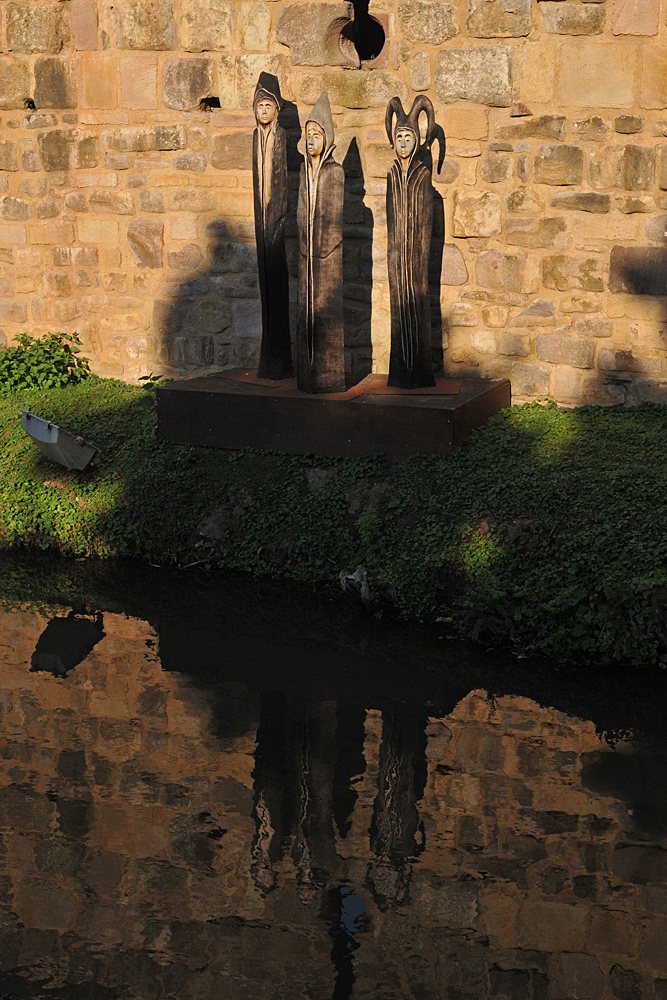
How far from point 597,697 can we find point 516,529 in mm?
1183

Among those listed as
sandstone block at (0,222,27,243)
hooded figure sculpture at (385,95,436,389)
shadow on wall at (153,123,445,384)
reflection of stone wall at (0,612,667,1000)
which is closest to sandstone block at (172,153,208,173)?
shadow on wall at (153,123,445,384)

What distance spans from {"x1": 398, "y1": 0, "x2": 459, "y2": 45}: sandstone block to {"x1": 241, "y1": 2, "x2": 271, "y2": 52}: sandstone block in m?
1.01

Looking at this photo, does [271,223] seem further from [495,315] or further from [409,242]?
[495,315]

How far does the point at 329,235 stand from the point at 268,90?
1088 mm

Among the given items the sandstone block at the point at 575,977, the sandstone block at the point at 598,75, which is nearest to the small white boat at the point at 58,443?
the sandstone block at the point at 598,75

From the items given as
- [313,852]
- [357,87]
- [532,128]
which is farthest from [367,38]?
[313,852]

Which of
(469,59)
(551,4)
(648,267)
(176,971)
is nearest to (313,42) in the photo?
(469,59)

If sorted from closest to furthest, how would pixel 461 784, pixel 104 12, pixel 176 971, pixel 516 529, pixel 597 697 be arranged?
pixel 176 971
pixel 461 784
pixel 597 697
pixel 516 529
pixel 104 12

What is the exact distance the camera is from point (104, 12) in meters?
8.32

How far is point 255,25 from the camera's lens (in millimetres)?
7828

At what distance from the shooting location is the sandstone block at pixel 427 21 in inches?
288

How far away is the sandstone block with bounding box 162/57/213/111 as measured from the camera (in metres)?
8.06

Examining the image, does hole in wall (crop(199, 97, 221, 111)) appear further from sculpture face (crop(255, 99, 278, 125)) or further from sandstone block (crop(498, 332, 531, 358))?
sandstone block (crop(498, 332, 531, 358))

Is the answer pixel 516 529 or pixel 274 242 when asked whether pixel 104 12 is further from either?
pixel 516 529
